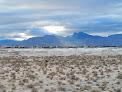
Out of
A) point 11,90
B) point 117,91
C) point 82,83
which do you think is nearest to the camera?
point 117,91

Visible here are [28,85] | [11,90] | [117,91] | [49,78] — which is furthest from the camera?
[49,78]

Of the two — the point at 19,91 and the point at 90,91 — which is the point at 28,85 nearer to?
the point at 19,91

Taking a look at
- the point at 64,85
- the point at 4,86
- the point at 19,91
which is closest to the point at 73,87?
the point at 64,85

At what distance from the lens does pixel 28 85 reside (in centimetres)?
1630

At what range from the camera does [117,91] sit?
14.3m

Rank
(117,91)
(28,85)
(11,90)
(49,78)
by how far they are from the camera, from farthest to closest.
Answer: (49,78), (28,85), (11,90), (117,91)

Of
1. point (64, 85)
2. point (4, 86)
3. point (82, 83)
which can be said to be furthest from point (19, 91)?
point (82, 83)

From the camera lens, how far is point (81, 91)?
581 inches

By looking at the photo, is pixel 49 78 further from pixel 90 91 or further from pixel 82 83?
pixel 90 91

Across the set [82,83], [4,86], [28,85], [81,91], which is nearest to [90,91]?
[81,91]

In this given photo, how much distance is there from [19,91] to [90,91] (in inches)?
160

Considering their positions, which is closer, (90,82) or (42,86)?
(42,86)

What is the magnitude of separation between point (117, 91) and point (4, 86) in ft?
22.9

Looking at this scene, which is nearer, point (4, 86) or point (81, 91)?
point (81, 91)
